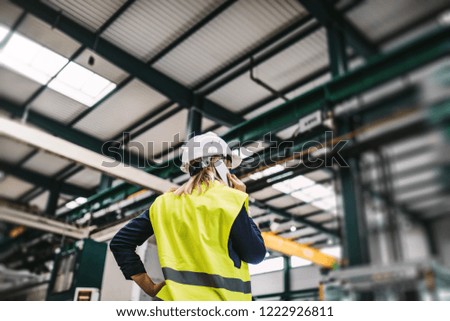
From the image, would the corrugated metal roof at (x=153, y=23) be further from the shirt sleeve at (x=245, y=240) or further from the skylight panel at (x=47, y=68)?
the shirt sleeve at (x=245, y=240)

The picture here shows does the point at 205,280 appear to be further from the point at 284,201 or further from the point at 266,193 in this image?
the point at 284,201

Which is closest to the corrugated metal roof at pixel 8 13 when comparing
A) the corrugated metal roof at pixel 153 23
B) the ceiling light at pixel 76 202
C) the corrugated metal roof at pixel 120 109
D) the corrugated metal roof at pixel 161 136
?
the corrugated metal roof at pixel 153 23

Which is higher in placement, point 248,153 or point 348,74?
point 348,74

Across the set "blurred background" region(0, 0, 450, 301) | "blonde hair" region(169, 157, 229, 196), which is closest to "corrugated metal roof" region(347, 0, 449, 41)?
"blurred background" region(0, 0, 450, 301)

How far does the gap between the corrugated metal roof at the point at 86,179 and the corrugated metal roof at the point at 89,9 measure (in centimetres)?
336

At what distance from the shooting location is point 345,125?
407cm

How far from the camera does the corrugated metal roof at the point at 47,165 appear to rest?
7215 millimetres

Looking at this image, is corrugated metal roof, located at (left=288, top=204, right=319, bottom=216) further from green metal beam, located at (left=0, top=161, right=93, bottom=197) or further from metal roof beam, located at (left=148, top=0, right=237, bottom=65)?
metal roof beam, located at (left=148, top=0, right=237, bottom=65)

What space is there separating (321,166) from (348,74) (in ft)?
3.51

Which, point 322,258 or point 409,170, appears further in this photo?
point 322,258

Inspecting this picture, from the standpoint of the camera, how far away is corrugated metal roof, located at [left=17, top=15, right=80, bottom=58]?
5250 mm

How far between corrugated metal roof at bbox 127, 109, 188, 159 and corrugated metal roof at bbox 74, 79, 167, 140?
0.43 meters
